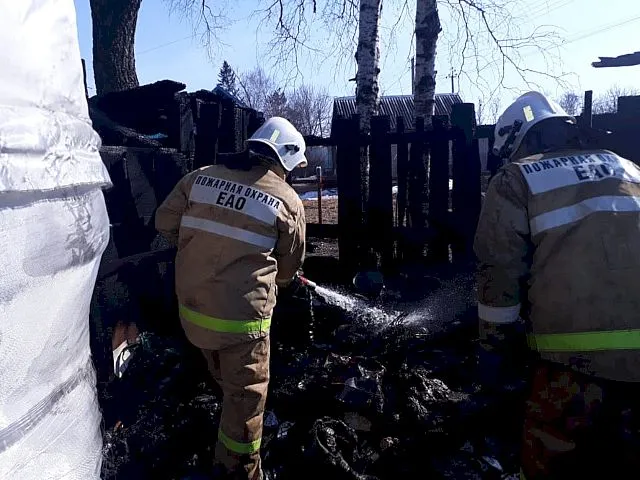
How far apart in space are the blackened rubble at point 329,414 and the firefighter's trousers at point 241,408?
34cm

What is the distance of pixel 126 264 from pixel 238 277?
136 centimetres

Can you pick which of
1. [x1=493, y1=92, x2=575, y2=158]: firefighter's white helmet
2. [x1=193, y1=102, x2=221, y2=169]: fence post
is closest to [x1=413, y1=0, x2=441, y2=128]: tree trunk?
[x1=193, y1=102, x2=221, y2=169]: fence post

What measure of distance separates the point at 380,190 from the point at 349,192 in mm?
365

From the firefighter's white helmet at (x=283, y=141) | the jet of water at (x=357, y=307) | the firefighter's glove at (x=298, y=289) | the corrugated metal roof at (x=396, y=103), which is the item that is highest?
the corrugated metal roof at (x=396, y=103)

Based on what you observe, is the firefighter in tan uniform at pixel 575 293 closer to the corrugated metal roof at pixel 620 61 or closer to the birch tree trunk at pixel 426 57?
the birch tree trunk at pixel 426 57

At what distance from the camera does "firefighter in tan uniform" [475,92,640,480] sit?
7.04 feet

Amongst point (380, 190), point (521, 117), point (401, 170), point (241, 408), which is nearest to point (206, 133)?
point (380, 190)

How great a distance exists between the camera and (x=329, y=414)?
146 inches

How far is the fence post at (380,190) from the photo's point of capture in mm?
6207

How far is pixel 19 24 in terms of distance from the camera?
2.46 feet

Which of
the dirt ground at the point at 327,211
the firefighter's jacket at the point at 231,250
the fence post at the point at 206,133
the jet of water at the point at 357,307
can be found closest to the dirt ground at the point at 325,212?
the dirt ground at the point at 327,211

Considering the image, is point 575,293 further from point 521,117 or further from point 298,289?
point 298,289

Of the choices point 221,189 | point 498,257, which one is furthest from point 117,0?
point 498,257

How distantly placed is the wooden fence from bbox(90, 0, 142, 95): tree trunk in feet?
9.45
